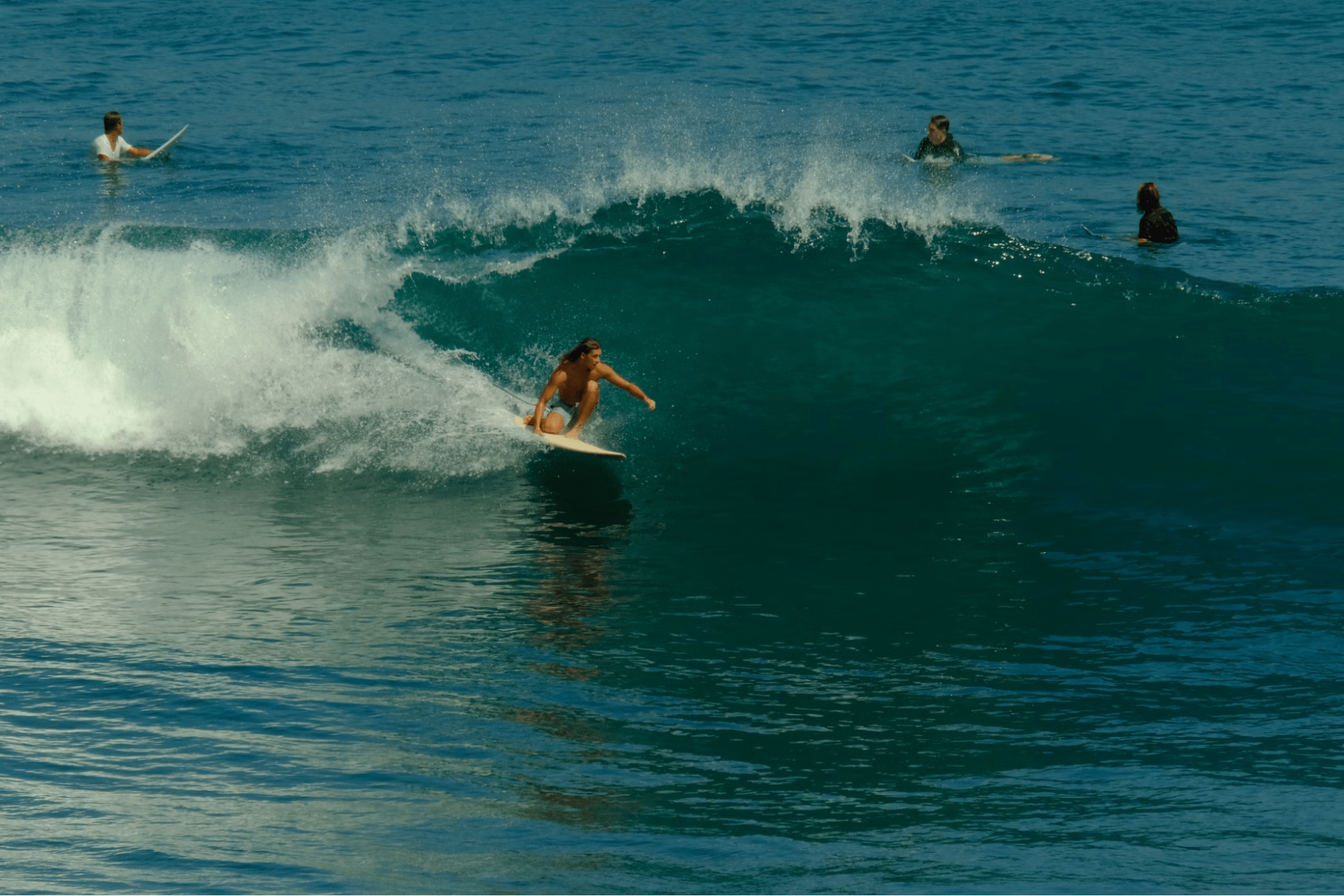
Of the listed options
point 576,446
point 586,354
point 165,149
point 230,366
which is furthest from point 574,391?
point 165,149

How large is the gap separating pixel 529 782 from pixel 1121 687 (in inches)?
128

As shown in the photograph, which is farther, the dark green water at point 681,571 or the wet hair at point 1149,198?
the wet hair at point 1149,198

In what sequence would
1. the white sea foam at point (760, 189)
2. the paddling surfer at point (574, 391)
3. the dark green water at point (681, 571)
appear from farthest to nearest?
the white sea foam at point (760, 189) → the paddling surfer at point (574, 391) → the dark green water at point (681, 571)

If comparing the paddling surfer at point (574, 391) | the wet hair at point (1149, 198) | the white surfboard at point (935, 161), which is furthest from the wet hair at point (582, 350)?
the white surfboard at point (935, 161)

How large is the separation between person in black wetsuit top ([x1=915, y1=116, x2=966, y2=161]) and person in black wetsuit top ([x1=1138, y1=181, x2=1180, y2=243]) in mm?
5047

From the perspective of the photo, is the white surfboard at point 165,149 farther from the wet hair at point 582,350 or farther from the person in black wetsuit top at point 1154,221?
the person in black wetsuit top at point 1154,221

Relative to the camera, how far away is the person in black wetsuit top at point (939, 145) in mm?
20922

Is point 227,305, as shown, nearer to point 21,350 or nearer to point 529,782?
point 21,350

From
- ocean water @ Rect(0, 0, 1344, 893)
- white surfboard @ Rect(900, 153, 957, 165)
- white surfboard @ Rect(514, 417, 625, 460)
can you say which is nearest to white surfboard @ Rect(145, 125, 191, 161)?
ocean water @ Rect(0, 0, 1344, 893)

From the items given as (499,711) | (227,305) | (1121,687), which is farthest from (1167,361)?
(227,305)

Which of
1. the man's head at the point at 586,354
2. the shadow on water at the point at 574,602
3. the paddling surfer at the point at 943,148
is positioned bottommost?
the shadow on water at the point at 574,602

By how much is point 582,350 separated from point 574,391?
0.42 metres

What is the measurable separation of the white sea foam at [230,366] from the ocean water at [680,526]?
0.05m

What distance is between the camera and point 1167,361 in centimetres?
1232
